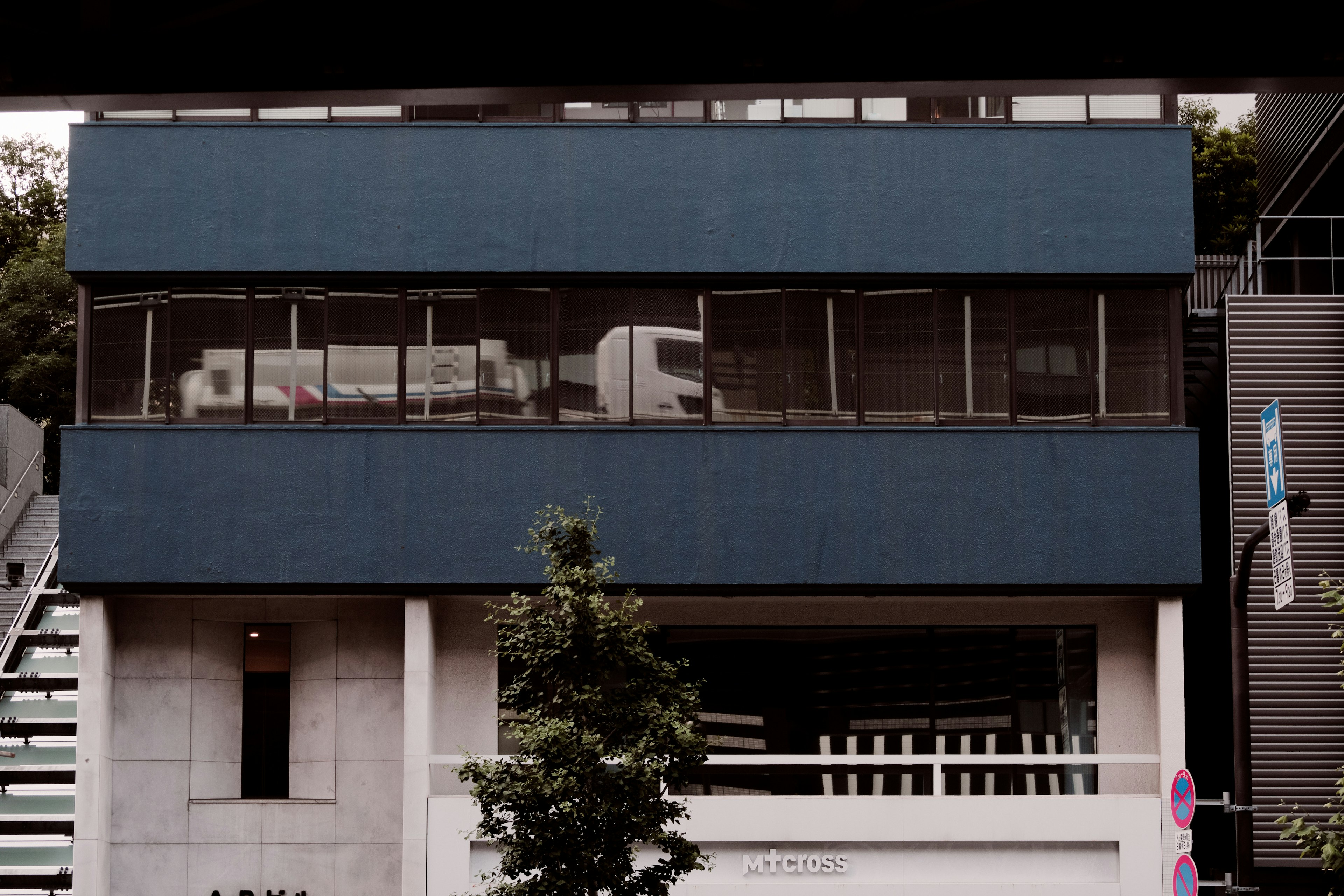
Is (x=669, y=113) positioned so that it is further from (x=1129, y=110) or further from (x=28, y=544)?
(x=28, y=544)

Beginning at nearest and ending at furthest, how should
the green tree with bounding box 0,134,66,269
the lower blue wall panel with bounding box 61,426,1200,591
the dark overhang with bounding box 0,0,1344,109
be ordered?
the dark overhang with bounding box 0,0,1344,109, the lower blue wall panel with bounding box 61,426,1200,591, the green tree with bounding box 0,134,66,269

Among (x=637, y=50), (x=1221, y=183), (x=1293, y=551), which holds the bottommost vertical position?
(x=1293, y=551)

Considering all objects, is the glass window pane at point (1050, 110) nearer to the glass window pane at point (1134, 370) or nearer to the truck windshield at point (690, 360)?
the glass window pane at point (1134, 370)

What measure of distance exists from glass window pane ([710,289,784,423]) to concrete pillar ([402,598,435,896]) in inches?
187

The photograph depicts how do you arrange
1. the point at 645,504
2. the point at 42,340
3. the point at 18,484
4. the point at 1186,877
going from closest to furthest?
the point at 1186,877, the point at 645,504, the point at 18,484, the point at 42,340

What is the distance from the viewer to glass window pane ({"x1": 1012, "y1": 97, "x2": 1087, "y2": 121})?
22516mm

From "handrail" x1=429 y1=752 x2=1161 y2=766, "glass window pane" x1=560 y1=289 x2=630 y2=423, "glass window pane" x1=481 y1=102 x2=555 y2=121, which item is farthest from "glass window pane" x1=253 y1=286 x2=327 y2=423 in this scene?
"handrail" x1=429 y1=752 x2=1161 y2=766

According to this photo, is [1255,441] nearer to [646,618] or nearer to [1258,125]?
[646,618]

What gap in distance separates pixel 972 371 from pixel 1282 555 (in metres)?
5.89

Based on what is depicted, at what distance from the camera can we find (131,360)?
22125mm

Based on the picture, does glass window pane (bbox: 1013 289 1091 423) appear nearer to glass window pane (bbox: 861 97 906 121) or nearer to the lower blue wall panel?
the lower blue wall panel

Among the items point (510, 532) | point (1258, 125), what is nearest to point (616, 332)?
point (510, 532)

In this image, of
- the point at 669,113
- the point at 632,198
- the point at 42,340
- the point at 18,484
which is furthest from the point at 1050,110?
the point at 42,340

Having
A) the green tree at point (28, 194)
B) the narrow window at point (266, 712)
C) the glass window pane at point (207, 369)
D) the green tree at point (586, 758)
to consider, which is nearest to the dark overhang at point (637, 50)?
the green tree at point (586, 758)
